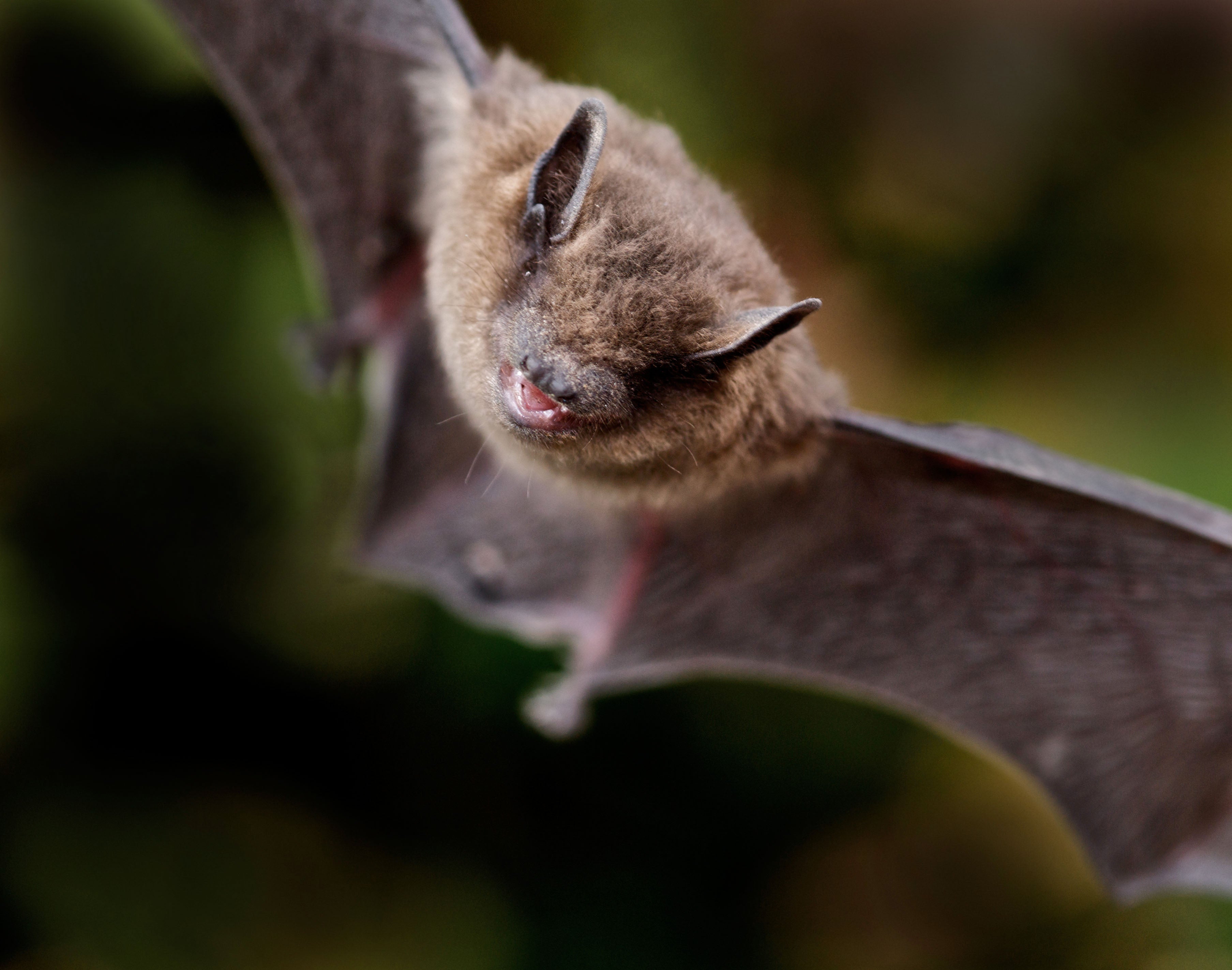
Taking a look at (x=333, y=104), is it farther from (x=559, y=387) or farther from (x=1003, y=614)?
(x=1003, y=614)

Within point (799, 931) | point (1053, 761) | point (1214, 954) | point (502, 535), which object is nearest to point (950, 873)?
point (799, 931)

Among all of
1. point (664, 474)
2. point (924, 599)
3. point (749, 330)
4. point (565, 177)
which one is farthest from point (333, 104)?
point (924, 599)

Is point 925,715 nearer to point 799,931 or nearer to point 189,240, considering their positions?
point 799,931

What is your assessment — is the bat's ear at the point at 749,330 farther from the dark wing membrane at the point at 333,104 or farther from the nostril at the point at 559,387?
the dark wing membrane at the point at 333,104

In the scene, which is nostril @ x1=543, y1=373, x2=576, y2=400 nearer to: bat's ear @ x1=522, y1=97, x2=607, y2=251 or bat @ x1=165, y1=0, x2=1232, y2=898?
bat @ x1=165, y1=0, x2=1232, y2=898

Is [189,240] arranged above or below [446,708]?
above

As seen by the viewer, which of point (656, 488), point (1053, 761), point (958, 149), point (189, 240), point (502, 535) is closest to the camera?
point (656, 488)

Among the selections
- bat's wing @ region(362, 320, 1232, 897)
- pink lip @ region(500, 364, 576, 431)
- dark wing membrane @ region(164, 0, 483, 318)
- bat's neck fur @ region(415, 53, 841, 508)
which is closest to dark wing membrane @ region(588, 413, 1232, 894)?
bat's wing @ region(362, 320, 1232, 897)
